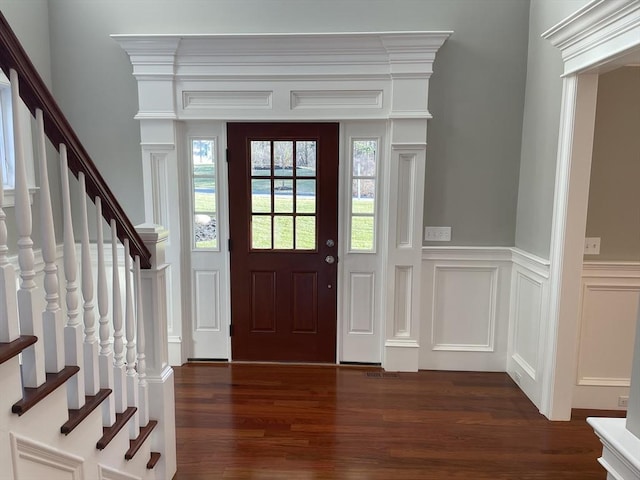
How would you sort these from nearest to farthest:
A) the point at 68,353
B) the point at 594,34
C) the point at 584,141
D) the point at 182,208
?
the point at 68,353
the point at 594,34
the point at 584,141
the point at 182,208

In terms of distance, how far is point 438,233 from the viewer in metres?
3.50

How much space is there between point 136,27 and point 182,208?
138cm

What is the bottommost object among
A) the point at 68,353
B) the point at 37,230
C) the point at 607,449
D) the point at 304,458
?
the point at 304,458

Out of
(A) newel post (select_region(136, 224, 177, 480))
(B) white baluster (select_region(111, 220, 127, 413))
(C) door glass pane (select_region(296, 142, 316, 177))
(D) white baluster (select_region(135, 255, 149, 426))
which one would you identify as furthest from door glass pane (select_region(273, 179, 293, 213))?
(B) white baluster (select_region(111, 220, 127, 413))

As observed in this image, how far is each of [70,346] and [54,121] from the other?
0.73 m

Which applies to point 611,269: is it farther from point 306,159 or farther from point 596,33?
point 306,159

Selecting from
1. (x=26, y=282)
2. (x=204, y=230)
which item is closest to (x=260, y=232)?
(x=204, y=230)

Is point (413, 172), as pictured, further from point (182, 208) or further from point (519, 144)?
point (182, 208)

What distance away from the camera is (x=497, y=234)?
3492mm

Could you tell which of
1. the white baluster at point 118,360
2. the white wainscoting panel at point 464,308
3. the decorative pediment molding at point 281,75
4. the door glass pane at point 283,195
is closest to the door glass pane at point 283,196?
the door glass pane at point 283,195

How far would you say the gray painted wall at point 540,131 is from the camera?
2879 mm

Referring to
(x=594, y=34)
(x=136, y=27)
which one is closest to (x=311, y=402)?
(x=594, y=34)

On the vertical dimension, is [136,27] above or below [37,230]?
above

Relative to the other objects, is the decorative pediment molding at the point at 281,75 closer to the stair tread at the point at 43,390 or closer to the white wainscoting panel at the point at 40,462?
the stair tread at the point at 43,390
